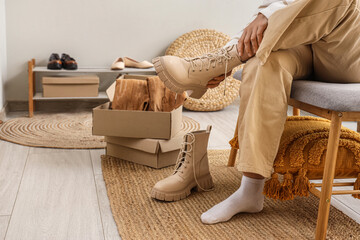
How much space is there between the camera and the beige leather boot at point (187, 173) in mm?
1271

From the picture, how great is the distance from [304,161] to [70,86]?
172 centimetres

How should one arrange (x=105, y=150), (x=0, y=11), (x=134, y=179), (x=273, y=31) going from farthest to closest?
(x=0, y=11) < (x=105, y=150) < (x=134, y=179) < (x=273, y=31)

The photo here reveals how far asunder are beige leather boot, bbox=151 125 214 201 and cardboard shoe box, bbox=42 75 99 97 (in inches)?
51.4

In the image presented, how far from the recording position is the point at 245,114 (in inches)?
42.5

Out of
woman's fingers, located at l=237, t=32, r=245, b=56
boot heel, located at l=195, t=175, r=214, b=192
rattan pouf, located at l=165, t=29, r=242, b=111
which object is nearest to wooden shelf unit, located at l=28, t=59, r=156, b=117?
rattan pouf, located at l=165, t=29, r=242, b=111

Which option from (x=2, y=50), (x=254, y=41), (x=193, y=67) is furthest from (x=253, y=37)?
(x=2, y=50)

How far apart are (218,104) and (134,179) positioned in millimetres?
1437

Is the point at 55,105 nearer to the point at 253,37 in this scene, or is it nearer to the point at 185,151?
the point at 185,151

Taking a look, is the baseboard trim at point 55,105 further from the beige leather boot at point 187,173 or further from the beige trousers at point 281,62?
the beige trousers at point 281,62

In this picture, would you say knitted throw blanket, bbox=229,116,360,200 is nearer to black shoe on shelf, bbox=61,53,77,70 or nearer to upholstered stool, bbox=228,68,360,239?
upholstered stool, bbox=228,68,360,239

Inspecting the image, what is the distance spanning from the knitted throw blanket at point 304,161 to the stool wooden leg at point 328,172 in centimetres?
9

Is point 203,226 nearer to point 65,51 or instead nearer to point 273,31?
point 273,31

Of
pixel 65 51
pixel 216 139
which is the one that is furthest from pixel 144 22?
pixel 216 139

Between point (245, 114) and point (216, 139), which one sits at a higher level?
point (245, 114)
